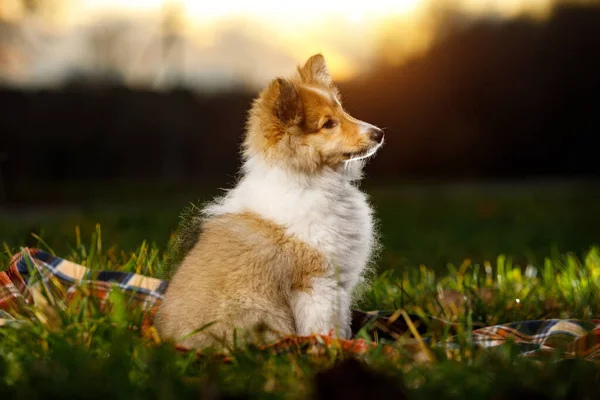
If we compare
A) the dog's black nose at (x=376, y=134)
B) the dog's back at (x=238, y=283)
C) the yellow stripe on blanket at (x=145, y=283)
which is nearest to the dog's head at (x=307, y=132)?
the dog's black nose at (x=376, y=134)

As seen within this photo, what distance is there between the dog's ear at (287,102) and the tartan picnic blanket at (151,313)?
1.07m

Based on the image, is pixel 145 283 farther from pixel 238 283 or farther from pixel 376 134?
pixel 376 134

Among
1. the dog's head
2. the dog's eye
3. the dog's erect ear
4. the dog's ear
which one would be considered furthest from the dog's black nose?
the dog's erect ear

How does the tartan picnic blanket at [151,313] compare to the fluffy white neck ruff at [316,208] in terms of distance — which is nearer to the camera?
the tartan picnic blanket at [151,313]

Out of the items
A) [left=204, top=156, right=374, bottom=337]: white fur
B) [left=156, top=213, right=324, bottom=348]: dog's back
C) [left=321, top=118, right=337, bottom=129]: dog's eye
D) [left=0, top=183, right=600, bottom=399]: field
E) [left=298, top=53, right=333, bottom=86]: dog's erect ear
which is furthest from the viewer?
[left=298, top=53, right=333, bottom=86]: dog's erect ear

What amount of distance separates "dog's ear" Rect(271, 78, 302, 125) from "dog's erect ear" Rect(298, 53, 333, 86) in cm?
36

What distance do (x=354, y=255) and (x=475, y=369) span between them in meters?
1.11

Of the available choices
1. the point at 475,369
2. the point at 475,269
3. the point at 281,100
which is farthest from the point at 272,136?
the point at 475,269

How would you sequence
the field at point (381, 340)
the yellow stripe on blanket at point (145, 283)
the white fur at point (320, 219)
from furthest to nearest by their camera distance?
1. the yellow stripe on blanket at point (145, 283)
2. the white fur at point (320, 219)
3. the field at point (381, 340)

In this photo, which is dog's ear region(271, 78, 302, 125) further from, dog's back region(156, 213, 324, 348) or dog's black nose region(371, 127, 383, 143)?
dog's back region(156, 213, 324, 348)

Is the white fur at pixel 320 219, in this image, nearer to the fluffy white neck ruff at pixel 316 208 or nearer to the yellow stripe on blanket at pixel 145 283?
the fluffy white neck ruff at pixel 316 208

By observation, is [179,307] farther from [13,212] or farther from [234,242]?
[13,212]

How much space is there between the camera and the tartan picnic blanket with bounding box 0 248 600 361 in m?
3.26

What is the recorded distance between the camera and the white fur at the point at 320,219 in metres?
3.32
